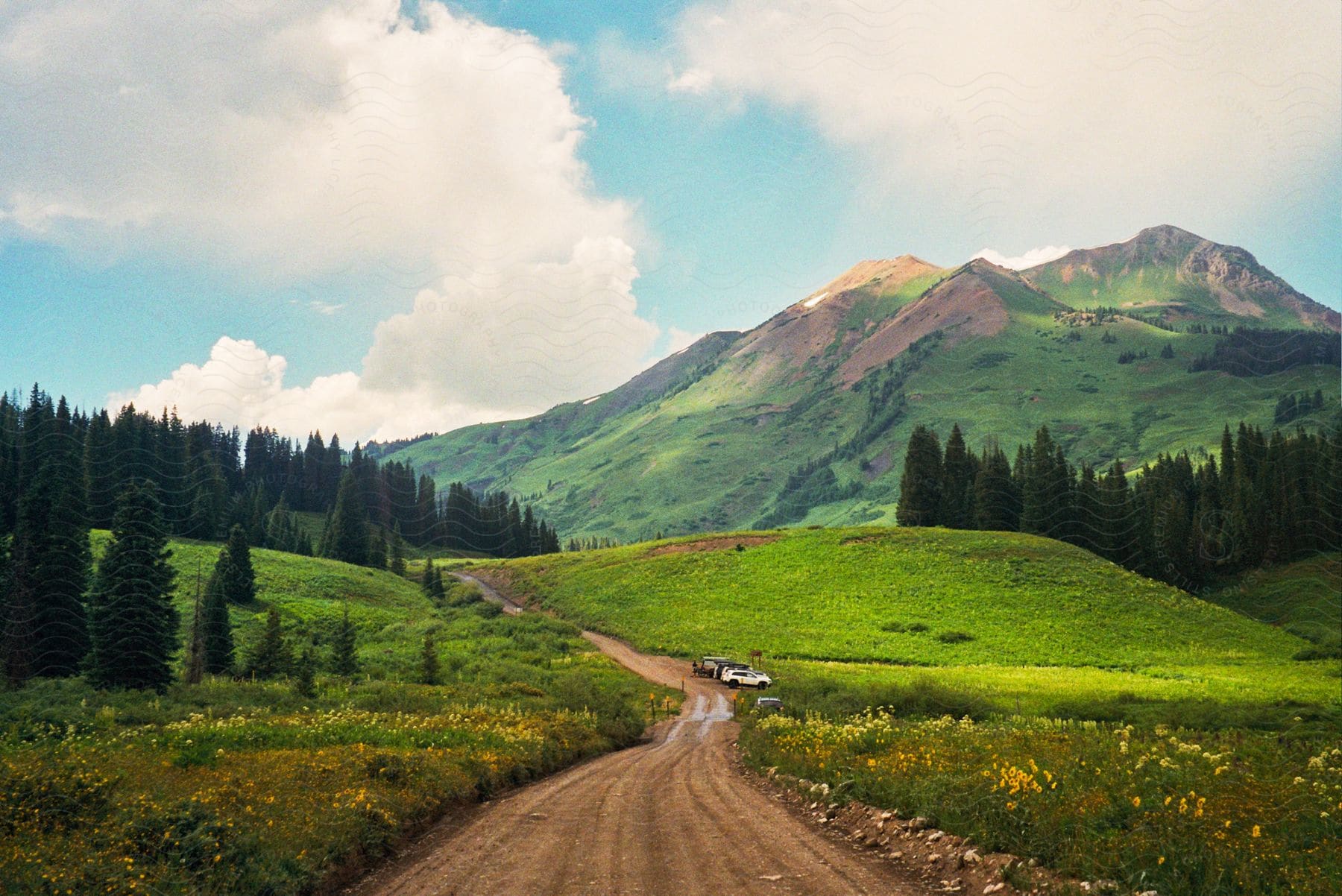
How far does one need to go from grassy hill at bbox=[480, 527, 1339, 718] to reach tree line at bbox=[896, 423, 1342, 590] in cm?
1673

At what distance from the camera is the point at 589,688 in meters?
41.8

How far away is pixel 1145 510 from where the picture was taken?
115312 millimetres

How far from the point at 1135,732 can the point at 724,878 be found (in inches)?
786

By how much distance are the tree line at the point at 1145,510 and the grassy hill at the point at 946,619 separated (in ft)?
54.9

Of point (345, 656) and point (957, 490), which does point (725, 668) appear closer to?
point (345, 656)

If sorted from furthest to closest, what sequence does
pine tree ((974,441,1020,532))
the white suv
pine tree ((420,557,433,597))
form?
pine tree ((974,441,1020,532)) → pine tree ((420,557,433,597)) → the white suv

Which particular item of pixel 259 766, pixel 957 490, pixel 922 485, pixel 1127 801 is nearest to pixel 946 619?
pixel 922 485

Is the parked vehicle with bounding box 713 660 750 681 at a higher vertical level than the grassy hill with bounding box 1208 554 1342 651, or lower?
lower

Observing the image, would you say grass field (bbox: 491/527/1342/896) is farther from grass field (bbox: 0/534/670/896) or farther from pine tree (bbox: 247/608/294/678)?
pine tree (bbox: 247/608/294/678)

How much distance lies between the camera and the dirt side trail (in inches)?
492

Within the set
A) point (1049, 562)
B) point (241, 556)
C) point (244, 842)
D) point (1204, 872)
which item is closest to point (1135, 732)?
point (1204, 872)

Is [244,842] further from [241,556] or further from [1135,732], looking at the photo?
[241,556]

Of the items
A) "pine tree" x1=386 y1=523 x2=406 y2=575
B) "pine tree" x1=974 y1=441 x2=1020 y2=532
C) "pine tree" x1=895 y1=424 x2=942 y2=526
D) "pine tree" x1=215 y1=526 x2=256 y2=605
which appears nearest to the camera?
"pine tree" x1=215 y1=526 x2=256 y2=605

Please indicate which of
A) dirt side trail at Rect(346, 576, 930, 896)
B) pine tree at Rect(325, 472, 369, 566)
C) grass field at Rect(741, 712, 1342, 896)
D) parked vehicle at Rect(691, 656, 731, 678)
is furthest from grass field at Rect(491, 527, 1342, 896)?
pine tree at Rect(325, 472, 369, 566)
